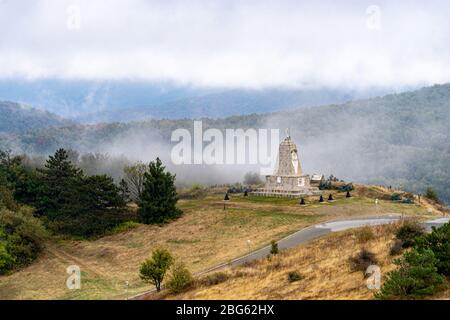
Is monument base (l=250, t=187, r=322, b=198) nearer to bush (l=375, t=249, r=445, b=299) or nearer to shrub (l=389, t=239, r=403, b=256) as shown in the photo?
shrub (l=389, t=239, r=403, b=256)

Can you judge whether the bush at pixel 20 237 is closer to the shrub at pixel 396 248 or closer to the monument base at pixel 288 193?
the monument base at pixel 288 193

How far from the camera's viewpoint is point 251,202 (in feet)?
243

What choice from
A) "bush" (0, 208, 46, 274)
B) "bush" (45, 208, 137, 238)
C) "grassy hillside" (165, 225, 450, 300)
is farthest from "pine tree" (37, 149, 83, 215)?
"grassy hillside" (165, 225, 450, 300)

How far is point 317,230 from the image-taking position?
2153 inches

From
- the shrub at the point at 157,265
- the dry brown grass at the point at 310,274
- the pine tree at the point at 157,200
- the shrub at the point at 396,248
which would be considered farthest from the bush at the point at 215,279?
the pine tree at the point at 157,200

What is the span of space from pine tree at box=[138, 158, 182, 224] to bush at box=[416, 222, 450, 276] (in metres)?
42.0

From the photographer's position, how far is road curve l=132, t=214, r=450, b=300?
1935 inches

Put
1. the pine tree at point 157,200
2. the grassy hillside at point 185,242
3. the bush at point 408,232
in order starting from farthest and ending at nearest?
1. the pine tree at point 157,200
2. the grassy hillside at point 185,242
3. the bush at point 408,232

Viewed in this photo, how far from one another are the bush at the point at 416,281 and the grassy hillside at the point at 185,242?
22493 millimetres

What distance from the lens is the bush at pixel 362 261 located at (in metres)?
37.5

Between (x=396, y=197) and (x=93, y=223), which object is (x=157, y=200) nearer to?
(x=93, y=223)
